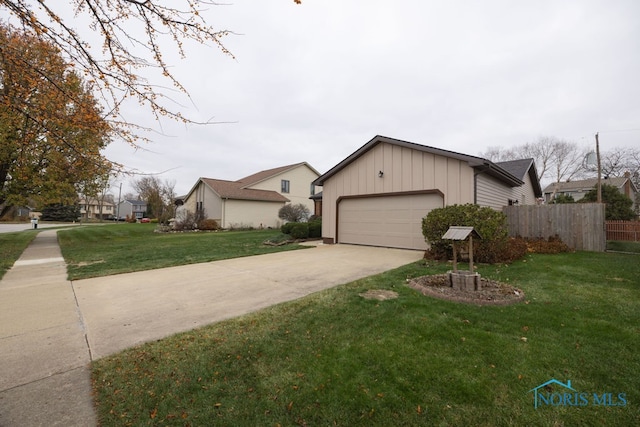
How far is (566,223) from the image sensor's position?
10.2m

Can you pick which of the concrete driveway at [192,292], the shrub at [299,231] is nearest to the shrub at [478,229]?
the concrete driveway at [192,292]

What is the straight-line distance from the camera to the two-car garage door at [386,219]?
10305mm

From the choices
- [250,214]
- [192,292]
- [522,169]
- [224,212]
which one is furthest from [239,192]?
[522,169]

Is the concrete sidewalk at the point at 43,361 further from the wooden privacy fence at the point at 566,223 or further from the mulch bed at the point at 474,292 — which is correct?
the wooden privacy fence at the point at 566,223

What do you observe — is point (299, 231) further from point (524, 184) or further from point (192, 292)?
point (524, 184)

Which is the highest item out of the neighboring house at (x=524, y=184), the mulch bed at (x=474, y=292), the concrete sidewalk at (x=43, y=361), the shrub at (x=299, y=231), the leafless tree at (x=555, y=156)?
the leafless tree at (x=555, y=156)

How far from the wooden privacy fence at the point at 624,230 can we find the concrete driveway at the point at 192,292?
38.8 ft

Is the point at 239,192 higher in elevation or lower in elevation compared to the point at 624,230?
higher

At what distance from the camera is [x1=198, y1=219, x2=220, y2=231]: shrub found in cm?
2236

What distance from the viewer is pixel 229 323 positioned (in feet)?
11.9

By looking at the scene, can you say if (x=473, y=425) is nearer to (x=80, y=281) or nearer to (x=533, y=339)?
(x=533, y=339)

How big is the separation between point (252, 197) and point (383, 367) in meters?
22.8

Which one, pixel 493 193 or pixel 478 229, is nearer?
pixel 478 229

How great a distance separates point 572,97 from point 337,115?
1369 centimetres
